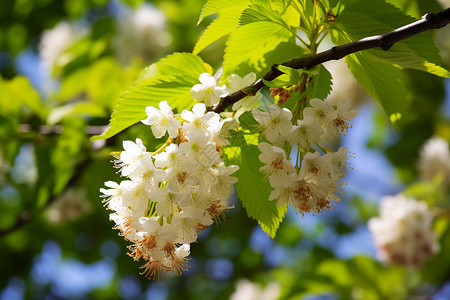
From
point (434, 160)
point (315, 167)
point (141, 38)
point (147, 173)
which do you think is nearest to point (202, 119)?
point (147, 173)

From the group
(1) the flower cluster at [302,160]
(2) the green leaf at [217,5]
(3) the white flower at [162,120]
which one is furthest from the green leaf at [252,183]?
(2) the green leaf at [217,5]

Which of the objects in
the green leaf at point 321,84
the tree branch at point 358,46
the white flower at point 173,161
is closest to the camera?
the tree branch at point 358,46

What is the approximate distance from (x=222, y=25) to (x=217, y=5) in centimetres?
4

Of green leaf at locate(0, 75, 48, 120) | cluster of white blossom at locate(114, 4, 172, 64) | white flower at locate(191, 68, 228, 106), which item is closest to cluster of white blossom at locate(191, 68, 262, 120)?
white flower at locate(191, 68, 228, 106)

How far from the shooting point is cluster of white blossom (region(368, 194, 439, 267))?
10.1 feet

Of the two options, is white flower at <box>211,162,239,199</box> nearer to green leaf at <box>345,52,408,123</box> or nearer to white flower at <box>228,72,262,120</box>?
A: white flower at <box>228,72,262,120</box>

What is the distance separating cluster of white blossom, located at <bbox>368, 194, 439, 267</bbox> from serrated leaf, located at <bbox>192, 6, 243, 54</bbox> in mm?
2630

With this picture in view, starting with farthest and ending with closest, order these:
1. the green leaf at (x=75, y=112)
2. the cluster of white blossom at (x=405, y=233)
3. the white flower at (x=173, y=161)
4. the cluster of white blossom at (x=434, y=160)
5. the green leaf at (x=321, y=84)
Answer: the cluster of white blossom at (x=434, y=160) < the cluster of white blossom at (x=405, y=233) < the green leaf at (x=75, y=112) < the green leaf at (x=321, y=84) < the white flower at (x=173, y=161)

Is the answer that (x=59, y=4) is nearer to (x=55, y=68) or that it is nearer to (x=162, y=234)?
(x=55, y=68)

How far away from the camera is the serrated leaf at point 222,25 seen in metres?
0.91

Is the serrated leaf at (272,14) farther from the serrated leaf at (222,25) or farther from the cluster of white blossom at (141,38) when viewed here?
the cluster of white blossom at (141,38)

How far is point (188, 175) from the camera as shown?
894mm

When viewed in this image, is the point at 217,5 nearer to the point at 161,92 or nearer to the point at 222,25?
the point at 222,25

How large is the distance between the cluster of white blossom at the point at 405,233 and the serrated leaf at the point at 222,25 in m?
2.63
